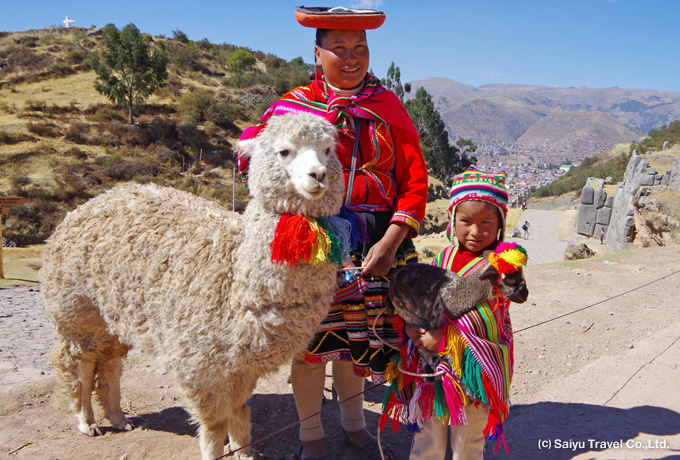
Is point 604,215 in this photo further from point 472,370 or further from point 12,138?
point 12,138

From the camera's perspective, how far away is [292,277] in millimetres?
1900

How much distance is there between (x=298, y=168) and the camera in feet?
5.66

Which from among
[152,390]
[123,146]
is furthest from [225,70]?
[152,390]

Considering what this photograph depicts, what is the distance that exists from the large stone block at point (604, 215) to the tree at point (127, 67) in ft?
79.0

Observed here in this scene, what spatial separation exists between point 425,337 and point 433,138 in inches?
1548

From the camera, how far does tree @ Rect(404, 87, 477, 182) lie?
129ft

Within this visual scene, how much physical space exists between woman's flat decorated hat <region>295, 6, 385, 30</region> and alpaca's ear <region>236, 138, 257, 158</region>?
0.62 meters

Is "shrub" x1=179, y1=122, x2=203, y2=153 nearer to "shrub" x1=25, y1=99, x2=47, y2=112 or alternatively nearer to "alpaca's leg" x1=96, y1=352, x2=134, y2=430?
"shrub" x1=25, y1=99, x2=47, y2=112

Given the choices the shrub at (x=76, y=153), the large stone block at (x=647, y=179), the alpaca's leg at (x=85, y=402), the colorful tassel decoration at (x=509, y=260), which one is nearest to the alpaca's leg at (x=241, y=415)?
the alpaca's leg at (x=85, y=402)

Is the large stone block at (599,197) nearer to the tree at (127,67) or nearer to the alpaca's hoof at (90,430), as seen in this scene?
the alpaca's hoof at (90,430)

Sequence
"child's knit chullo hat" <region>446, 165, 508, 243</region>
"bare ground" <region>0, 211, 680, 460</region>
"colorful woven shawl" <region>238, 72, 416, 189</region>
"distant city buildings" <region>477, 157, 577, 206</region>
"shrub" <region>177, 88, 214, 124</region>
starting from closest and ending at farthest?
"child's knit chullo hat" <region>446, 165, 508, 243</region>, "colorful woven shawl" <region>238, 72, 416, 189</region>, "bare ground" <region>0, 211, 680, 460</region>, "shrub" <region>177, 88, 214, 124</region>, "distant city buildings" <region>477, 157, 577, 206</region>

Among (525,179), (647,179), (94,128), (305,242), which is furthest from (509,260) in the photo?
(525,179)

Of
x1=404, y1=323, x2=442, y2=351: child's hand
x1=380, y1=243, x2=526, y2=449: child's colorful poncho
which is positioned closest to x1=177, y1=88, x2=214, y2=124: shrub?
x1=404, y1=323, x2=442, y2=351: child's hand

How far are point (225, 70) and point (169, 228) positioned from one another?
134 ft
